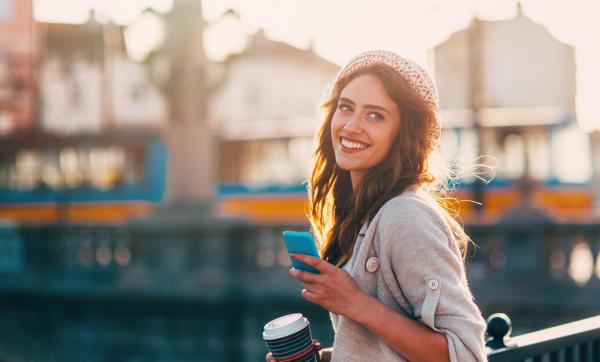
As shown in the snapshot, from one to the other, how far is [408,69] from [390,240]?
1.44 ft

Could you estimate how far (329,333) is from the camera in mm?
11508

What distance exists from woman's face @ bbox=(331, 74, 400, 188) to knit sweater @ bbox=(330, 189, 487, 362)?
0.60ft

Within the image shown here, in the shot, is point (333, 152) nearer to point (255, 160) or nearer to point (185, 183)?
point (185, 183)

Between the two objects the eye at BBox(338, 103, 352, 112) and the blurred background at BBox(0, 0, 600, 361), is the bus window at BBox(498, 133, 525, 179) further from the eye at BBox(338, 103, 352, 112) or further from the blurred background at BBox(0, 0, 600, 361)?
the eye at BBox(338, 103, 352, 112)

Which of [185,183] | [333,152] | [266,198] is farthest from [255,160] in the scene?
[333,152]

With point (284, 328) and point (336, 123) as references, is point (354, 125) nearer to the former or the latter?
point (336, 123)

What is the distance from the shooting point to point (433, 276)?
1.93 metres

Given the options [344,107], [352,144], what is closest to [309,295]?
[352,144]

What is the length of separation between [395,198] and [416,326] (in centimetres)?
29

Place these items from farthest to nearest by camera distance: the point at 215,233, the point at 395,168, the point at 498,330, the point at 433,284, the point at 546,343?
1. the point at 215,233
2. the point at 546,343
3. the point at 498,330
4. the point at 395,168
5. the point at 433,284

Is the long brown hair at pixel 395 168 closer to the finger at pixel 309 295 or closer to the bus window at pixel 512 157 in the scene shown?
the finger at pixel 309 295

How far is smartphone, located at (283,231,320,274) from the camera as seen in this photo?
198 cm

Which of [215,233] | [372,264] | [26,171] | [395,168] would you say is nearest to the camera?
[372,264]

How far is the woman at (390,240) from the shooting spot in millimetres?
1939
